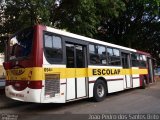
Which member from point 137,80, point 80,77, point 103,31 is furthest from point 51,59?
point 103,31

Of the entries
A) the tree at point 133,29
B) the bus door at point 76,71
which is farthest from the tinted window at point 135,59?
the tree at point 133,29

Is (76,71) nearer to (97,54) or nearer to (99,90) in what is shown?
(97,54)

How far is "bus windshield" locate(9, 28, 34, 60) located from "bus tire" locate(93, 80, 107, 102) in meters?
3.67

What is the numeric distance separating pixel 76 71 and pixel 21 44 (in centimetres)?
235

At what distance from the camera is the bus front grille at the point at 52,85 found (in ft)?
28.9

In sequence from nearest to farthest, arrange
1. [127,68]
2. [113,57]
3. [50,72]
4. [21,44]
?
[50,72] → [21,44] → [113,57] → [127,68]

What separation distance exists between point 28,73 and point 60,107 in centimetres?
227

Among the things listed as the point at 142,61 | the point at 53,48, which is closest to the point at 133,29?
the point at 142,61

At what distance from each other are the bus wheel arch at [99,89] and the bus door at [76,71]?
32.6 inches

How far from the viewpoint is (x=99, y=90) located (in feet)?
38.8

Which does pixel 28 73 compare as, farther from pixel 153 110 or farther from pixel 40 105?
pixel 153 110

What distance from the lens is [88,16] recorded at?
49.0ft

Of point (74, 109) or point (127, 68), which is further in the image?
point (127, 68)

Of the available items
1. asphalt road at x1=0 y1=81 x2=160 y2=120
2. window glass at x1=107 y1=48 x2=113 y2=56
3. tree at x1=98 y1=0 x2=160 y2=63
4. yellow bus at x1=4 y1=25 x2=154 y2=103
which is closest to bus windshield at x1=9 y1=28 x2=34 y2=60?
yellow bus at x1=4 y1=25 x2=154 y2=103
